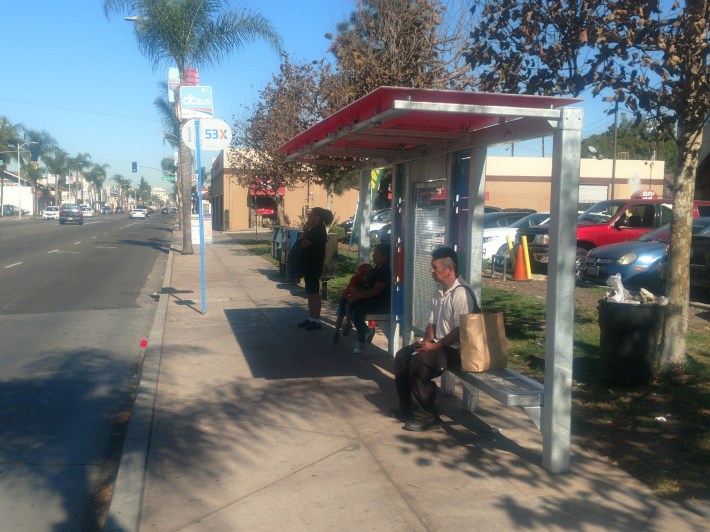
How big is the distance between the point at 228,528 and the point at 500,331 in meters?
2.47

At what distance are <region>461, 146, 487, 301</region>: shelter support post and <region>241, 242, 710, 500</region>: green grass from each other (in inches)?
56.7

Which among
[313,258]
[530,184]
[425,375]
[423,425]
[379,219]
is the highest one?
[530,184]

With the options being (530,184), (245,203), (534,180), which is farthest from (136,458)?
(245,203)

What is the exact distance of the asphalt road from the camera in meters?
4.95

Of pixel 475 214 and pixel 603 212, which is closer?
pixel 475 214

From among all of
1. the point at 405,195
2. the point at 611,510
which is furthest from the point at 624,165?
the point at 611,510

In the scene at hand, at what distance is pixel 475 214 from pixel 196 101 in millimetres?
6742

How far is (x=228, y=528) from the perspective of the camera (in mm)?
4297

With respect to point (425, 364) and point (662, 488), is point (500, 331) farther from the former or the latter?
point (662, 488)

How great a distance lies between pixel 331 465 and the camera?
5.25m

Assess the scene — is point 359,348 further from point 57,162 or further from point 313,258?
point 57,162

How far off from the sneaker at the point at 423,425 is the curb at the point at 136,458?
1.98 meters

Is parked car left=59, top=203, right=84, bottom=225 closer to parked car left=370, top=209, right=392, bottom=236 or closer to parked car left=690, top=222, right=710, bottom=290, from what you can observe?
parked car left=370, top=209, right=392, bottom=236

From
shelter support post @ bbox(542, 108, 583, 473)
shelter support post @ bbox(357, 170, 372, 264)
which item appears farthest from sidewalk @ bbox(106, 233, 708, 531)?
shelter support post @ bbox(357, 170, 372, 264)
